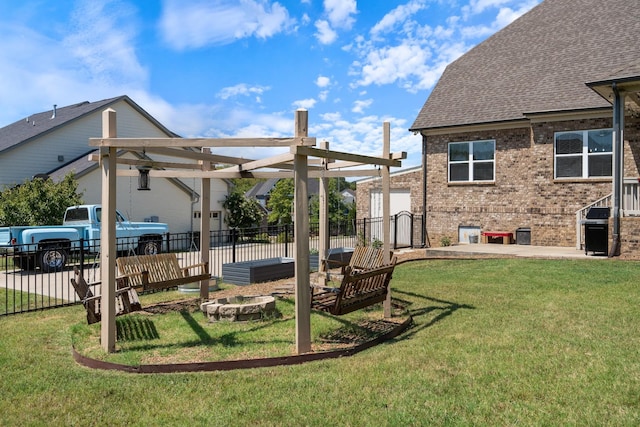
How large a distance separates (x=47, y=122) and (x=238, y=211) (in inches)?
481

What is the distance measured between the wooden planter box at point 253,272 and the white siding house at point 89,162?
1299 centimetres

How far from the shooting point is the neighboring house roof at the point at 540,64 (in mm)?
18656

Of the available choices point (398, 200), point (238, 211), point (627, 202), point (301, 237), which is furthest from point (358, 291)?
point (238, 211)

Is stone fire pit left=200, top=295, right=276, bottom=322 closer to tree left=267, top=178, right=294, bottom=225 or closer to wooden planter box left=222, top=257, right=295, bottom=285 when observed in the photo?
wooden planter box left=222, top=257, right=295, bottom=285

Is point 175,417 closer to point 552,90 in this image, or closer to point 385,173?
point 385,173

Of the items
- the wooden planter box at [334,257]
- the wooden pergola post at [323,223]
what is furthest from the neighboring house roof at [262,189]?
the wooden pergola post at [323,223]

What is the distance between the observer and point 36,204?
20.9 meters

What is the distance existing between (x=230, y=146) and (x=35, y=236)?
12322 mm

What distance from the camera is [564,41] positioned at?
21.0m

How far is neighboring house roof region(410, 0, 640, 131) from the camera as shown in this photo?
1866 cm

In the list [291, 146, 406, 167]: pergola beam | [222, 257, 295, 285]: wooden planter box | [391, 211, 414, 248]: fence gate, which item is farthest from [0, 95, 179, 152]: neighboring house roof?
[291, 146, 406, 167]: pergola beam

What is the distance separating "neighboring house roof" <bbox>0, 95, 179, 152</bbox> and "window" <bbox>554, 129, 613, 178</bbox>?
2351 cm

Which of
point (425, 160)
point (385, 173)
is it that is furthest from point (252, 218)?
point (385, 173)

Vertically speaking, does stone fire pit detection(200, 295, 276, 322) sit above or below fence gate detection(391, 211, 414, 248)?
below
